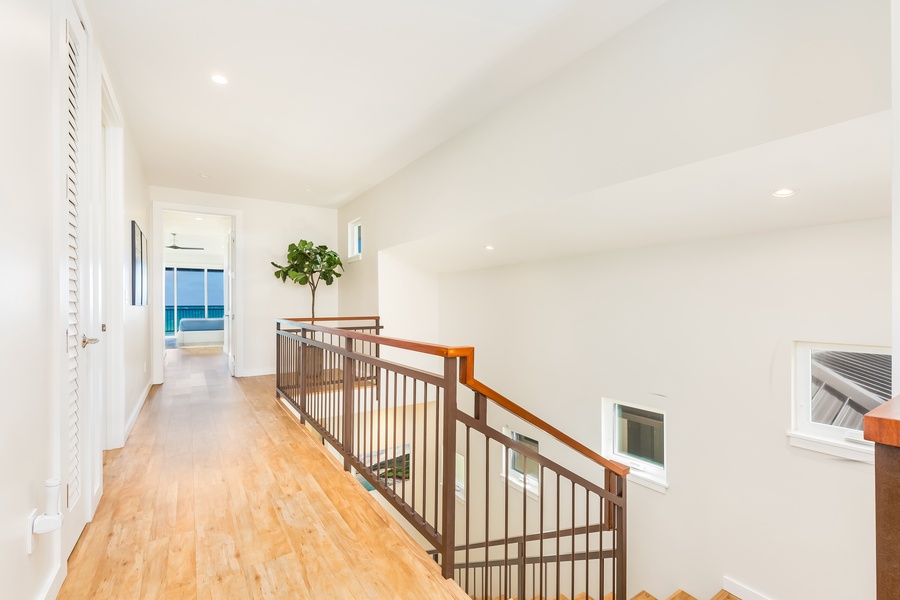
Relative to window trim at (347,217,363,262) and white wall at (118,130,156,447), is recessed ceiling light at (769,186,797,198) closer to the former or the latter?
white wall at (118,130,156,447)

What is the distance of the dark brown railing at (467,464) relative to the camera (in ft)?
5.71

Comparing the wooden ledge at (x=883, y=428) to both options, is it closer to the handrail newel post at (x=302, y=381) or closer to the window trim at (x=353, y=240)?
the handrail newel post at (x=302, y=381)

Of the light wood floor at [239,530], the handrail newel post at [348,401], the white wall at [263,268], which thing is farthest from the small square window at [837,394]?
the white wall at [263,268]

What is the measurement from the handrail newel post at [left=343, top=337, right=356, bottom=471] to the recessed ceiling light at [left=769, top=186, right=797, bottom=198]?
2637 millimetres

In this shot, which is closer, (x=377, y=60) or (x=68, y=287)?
(x=68, y=287)

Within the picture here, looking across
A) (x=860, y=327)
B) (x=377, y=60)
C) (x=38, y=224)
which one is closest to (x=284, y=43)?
(x=377, y=60)

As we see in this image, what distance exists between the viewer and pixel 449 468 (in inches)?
67.7

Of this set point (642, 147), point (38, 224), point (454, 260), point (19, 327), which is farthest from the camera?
point (454, 260)

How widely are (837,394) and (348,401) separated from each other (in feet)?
10.6

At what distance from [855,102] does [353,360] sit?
272 cm

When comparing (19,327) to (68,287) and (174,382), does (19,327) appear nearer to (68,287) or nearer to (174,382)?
(68,287)

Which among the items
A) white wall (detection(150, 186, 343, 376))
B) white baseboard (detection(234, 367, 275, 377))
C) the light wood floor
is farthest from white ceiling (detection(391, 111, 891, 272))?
white baseboard (detection(234, 367, 275, 377))

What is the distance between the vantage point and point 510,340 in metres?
4.82

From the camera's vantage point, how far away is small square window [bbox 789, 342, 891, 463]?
8.46 ft
